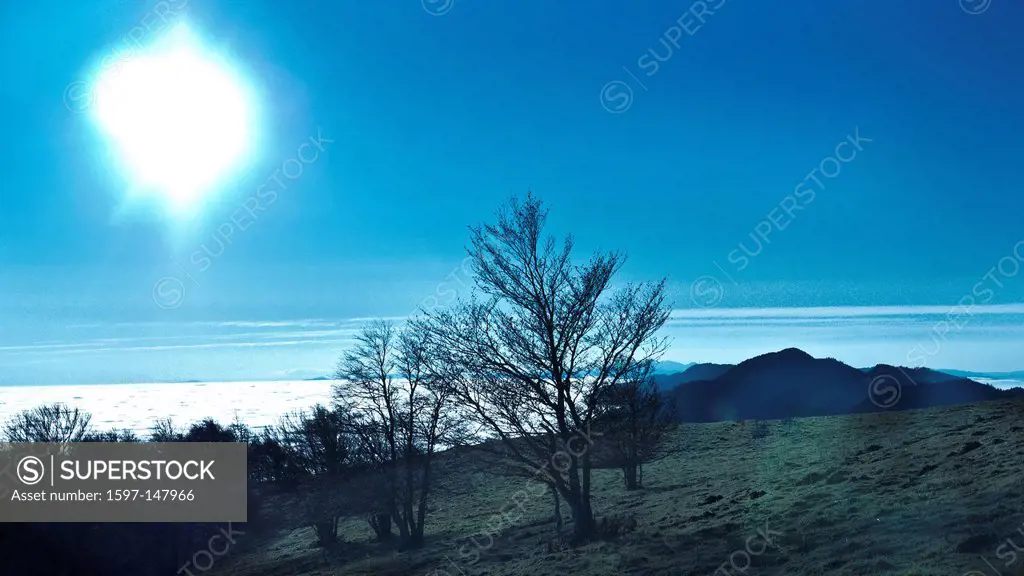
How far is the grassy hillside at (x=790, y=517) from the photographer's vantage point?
1202 cm

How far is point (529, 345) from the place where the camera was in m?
16.0

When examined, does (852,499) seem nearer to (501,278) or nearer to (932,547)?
(932,547)

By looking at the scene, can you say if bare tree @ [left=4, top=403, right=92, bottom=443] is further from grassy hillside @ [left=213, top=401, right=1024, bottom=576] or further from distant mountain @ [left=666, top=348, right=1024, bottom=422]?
distant mountain @ [left=666, top=348, right=1024, bottom=422]

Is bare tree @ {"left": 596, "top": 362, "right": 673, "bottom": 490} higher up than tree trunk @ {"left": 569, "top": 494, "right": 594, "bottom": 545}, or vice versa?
bare tree @ {"left": 596, "top": 362, "right": 673, "bottom": 490}

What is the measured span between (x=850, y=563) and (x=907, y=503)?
5.05m

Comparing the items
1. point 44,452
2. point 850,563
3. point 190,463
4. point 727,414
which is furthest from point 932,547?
point 727,414

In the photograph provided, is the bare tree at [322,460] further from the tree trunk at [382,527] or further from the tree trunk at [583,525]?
the tree trunk at [583,525]

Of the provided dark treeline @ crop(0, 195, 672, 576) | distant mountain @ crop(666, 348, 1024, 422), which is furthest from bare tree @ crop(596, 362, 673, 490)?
distant mountain @ crop(666, 348, 1024, 422)

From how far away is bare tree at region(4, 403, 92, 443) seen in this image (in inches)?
1923

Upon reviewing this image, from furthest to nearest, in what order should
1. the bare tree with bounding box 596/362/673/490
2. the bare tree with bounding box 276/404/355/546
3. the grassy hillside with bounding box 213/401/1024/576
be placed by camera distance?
1. the bare tree with bounding box 276/404/355/546
2. the bare tree with bounding box 596/362/673/490
3. the grassy hillside with bounding box 213/401/1024/576

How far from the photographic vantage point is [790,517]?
16.3 meters

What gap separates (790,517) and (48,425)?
55.2m

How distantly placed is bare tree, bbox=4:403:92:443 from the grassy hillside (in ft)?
68.4

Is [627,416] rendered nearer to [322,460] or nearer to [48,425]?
[322,460]
